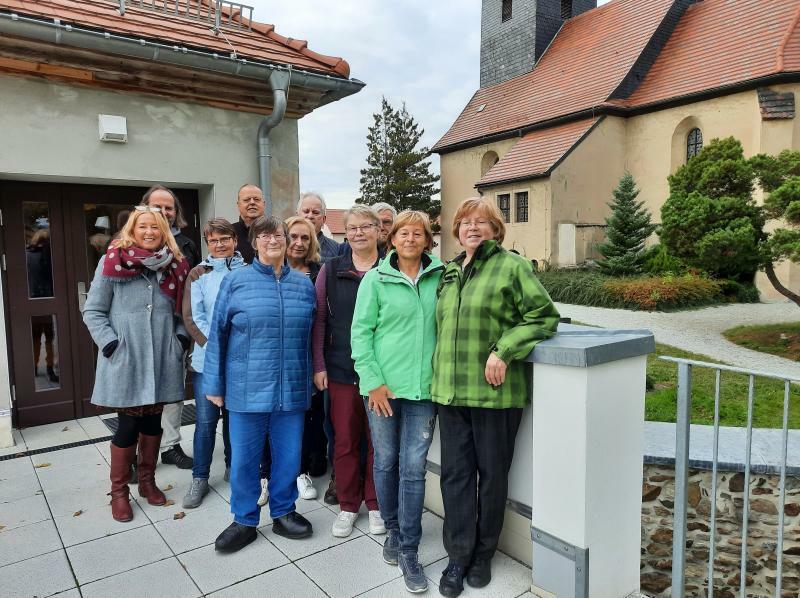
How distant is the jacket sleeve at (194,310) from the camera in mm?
3531

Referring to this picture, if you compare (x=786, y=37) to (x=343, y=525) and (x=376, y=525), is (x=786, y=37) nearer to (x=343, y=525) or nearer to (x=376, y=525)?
(x=376, y=525)

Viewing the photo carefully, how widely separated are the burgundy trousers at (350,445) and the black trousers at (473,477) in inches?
24.4

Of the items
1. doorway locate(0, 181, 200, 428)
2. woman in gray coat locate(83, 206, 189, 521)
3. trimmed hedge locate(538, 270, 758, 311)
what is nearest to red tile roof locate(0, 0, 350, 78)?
doorway locate(0, 181, 200, 428)

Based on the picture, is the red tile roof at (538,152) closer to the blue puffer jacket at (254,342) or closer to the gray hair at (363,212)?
the gray hair at (363,212)

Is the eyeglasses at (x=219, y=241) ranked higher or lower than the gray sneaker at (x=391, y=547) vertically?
higher

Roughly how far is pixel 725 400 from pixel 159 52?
257 inches

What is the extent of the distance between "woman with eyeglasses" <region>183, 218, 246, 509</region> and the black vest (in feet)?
2.80

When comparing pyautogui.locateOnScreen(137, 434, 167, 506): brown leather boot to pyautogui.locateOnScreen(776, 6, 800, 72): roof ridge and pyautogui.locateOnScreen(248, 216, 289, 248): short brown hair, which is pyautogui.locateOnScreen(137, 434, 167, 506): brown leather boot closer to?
pyautogui.locateOnScreen(248, 216, 289, 248): short brown hair

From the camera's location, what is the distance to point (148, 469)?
3576 mm

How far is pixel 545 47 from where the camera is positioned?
1030 inches

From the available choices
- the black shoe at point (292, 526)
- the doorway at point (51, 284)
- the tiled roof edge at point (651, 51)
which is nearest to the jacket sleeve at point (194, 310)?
the black shoe at point (292, 526)

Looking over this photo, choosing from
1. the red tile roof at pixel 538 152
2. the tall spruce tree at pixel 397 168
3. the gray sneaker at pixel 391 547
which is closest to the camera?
the gray sneaker at pixel 391 547

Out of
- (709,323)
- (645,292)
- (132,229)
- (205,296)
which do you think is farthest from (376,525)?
(645,292)

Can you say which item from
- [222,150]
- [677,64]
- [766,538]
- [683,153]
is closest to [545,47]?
[677,64]
